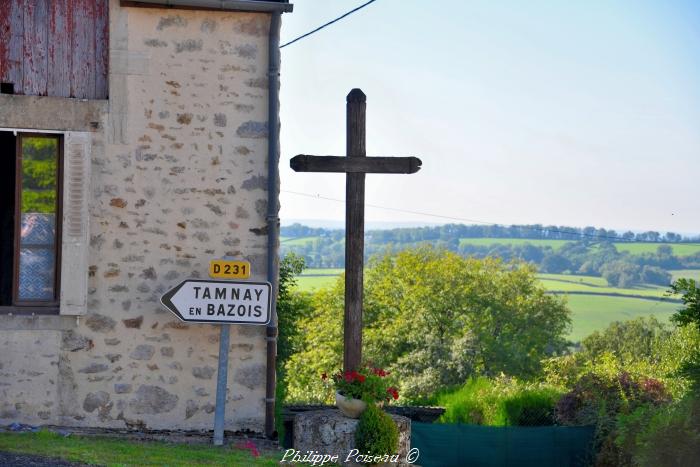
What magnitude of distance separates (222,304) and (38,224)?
1994 mm

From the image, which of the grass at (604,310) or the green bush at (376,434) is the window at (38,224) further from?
the grass at (604,310)

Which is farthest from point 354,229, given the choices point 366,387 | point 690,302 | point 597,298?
point 597,298

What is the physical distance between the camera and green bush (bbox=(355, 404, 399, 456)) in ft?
30.4

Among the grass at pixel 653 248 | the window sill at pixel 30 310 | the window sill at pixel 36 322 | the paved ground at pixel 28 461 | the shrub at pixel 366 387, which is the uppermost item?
the grass at pixel 653 248

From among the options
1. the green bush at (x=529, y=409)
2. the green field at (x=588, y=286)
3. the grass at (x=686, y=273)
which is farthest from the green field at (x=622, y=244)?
the green bush at (x=529, y=409)

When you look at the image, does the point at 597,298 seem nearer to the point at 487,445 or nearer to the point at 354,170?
the point at 487,445

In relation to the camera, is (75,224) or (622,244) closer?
(75,224)

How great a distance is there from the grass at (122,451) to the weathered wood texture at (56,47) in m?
3.15

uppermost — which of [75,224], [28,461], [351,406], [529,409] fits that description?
[75,224]

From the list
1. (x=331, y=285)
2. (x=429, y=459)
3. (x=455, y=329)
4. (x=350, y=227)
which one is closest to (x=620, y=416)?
(x=429, y=459)

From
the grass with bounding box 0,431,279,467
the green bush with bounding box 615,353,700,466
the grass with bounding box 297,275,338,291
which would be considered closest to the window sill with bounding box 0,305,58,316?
the grass with bounding box 0,431,279,467

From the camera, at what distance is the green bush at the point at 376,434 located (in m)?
9.26

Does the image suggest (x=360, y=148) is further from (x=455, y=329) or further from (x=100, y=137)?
(x=455, y=329)

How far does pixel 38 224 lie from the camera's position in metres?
9.84
